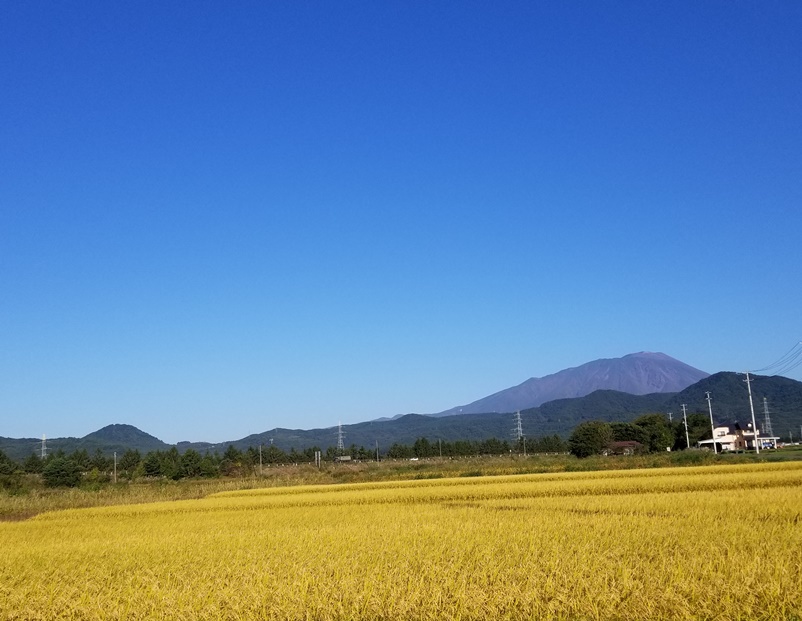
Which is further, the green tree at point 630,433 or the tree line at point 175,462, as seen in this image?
the green tree at point 630,433

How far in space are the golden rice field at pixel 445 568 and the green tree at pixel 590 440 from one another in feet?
354

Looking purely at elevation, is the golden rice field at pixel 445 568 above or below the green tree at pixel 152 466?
above

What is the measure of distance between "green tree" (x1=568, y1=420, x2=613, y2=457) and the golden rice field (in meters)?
108

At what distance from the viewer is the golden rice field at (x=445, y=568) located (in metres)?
10.3

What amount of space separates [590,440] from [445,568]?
418 feet

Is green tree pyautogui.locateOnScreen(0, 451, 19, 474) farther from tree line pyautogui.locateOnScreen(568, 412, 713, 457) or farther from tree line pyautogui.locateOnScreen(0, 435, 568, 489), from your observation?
tree line pyautogui.locateOnScreen(568, 412, 713, 457)

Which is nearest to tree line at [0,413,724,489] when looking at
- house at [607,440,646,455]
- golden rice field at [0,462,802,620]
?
house at [607,440,646,455]

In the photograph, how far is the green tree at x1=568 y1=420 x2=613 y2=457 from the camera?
12775 cm

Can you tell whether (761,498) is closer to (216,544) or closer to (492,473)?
(216,544)

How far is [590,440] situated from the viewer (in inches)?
5241

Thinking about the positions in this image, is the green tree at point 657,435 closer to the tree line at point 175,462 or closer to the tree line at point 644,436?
the tree line at point 644,436

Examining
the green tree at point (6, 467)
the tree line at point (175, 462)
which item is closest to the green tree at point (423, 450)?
the tree line at point (175, 462)

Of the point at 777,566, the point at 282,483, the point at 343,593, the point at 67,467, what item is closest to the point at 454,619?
the point at 343,593

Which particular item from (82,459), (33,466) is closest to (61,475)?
(82,459)
